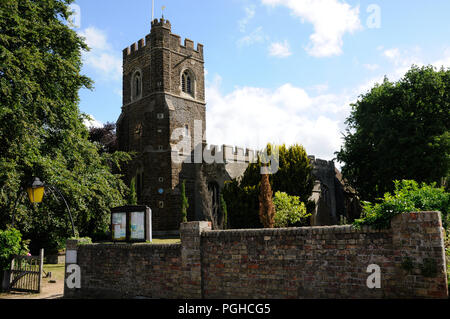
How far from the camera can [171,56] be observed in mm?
28875

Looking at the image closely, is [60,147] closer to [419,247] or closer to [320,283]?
[320,283]

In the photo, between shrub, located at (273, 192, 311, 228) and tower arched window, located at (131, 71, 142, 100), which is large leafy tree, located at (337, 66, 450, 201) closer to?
shrub, located at (273, 192, 311, 228)

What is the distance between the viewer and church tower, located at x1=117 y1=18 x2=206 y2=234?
2677 centimetres

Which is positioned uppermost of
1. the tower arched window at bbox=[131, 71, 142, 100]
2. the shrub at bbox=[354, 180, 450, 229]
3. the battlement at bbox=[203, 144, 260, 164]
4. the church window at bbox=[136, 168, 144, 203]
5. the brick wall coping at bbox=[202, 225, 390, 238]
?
the tower arched window at bbox=[131, 71, 142, 100]

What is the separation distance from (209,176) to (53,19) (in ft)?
50.1

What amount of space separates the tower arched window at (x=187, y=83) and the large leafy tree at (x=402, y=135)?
13492mm

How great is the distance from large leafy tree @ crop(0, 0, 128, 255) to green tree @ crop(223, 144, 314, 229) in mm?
8989

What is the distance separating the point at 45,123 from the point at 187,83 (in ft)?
53.8

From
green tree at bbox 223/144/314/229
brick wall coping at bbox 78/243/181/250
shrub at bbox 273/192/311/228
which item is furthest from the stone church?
brick wall coping at bbox 78/243/181/250

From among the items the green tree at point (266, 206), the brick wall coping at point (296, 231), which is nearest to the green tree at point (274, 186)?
the green tree at point (266, 206)

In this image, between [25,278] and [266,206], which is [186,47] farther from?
[25,278]

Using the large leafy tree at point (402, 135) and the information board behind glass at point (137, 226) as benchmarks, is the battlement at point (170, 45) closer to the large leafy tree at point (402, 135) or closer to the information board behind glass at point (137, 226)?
the large leafy tree at point (402, 135)

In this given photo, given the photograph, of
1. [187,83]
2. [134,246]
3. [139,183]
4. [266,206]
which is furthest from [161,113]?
[134,246]

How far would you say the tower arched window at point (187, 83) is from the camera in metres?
30.1
